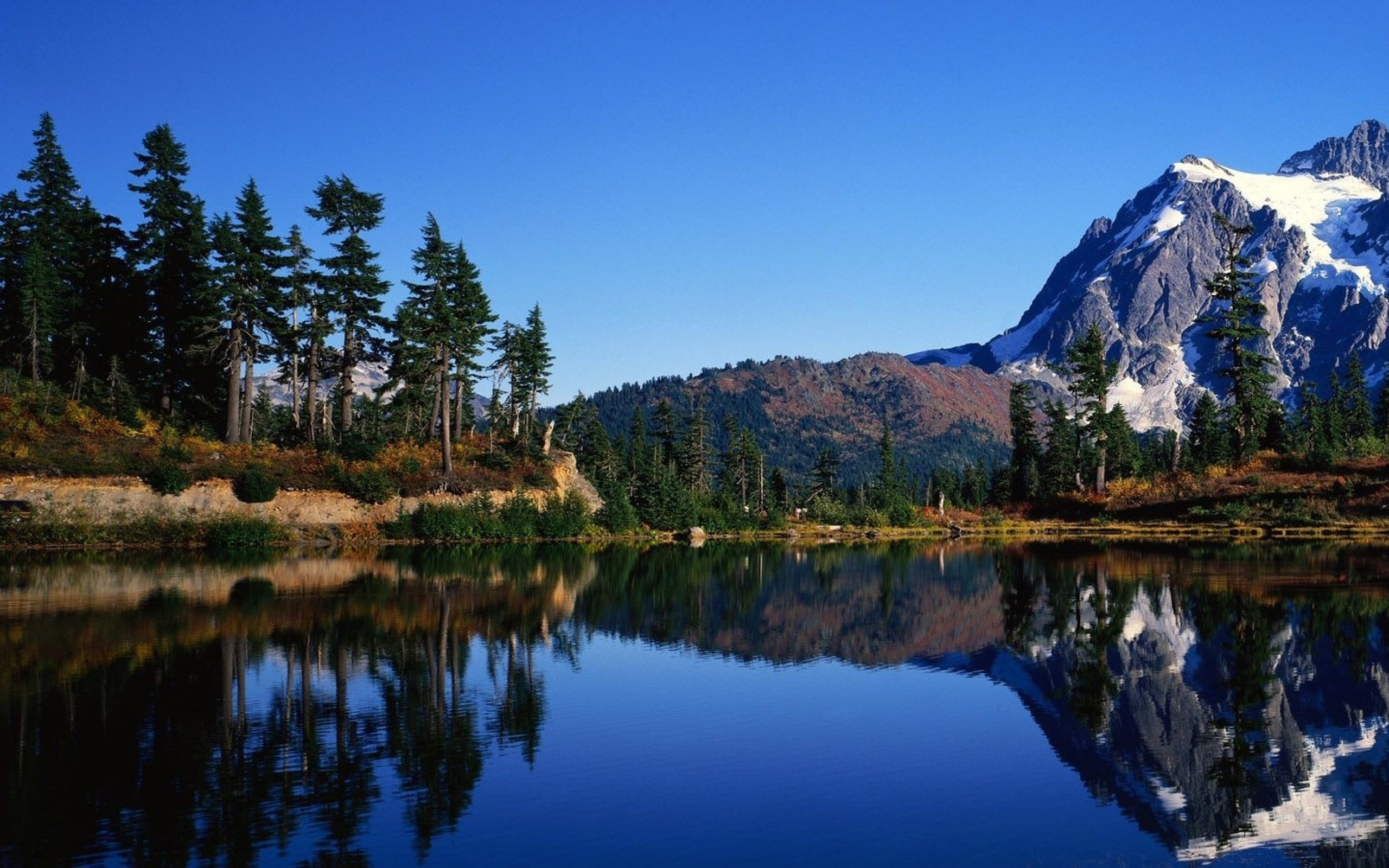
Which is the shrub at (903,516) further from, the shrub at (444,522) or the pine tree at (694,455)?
the shrub at (444,522)

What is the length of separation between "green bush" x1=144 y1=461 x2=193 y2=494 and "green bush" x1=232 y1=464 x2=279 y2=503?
2.80 metres

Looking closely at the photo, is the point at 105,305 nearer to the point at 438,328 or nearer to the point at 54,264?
the point at 54,264

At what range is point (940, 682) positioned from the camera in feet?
78.3

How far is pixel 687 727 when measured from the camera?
19.3 metres

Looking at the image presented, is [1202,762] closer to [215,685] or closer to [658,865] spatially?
[658,865]

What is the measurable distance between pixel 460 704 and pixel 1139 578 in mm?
29669

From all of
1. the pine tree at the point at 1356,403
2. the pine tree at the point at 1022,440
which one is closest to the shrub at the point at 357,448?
the pine tree at the point at 1022,440

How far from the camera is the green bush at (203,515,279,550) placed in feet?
186

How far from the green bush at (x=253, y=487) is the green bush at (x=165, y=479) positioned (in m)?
2.80

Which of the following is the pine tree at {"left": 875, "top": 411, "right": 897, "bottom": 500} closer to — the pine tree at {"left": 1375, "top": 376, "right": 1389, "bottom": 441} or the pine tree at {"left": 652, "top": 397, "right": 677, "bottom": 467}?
the pine tree at {"left": 652, "top": 397, "right": 677, "bottom": 467}

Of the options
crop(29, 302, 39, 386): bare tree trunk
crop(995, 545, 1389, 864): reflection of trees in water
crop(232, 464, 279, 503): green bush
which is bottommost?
crop(995, 545, 1389, 864): reflection of trees in water

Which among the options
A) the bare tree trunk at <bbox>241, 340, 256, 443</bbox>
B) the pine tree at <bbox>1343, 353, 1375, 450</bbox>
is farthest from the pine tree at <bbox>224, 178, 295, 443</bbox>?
A: the pine tree at <bbox>1343, 353, 1375, 450</bbox>

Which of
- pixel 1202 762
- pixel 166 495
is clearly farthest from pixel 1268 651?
pixel 166 495

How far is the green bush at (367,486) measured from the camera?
62312 millimetres
